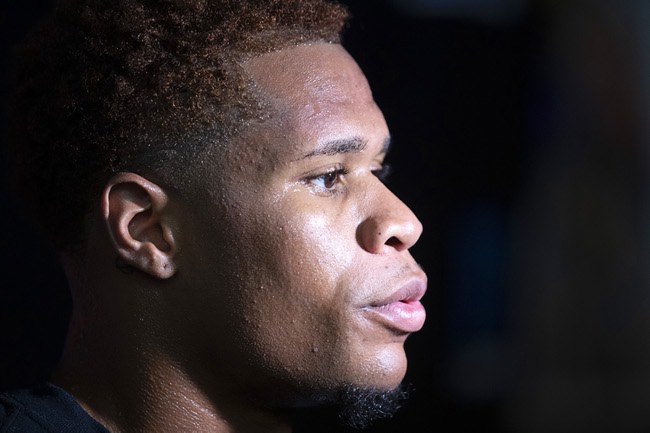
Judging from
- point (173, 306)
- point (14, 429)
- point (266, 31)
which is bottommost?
point (14, 429)

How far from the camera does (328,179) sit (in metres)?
1.61

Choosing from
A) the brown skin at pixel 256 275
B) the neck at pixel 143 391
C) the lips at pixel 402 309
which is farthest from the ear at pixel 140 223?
the lips at pixel 402 309

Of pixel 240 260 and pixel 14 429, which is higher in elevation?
pixel 240 260

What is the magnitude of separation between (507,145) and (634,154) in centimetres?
78

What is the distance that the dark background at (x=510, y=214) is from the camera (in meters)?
2.54

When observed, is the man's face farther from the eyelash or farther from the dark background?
the dark background

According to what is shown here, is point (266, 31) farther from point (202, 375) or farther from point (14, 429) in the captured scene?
point (14, 429)

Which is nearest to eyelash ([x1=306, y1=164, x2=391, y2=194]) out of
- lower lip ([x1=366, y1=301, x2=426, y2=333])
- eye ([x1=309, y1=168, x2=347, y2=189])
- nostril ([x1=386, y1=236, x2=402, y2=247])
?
eye ([x1=309, y1=168, x2=347, y2=189])

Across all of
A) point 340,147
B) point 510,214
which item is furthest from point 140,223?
point 510,214

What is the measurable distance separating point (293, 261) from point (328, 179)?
7.5 inches

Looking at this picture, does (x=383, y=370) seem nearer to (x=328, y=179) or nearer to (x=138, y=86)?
(x=328, y=179)

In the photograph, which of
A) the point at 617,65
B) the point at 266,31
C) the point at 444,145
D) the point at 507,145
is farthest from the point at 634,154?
the point at 266,31

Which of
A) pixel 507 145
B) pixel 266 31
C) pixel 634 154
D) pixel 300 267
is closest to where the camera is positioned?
pixel 300 267

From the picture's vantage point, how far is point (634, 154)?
3410mm
